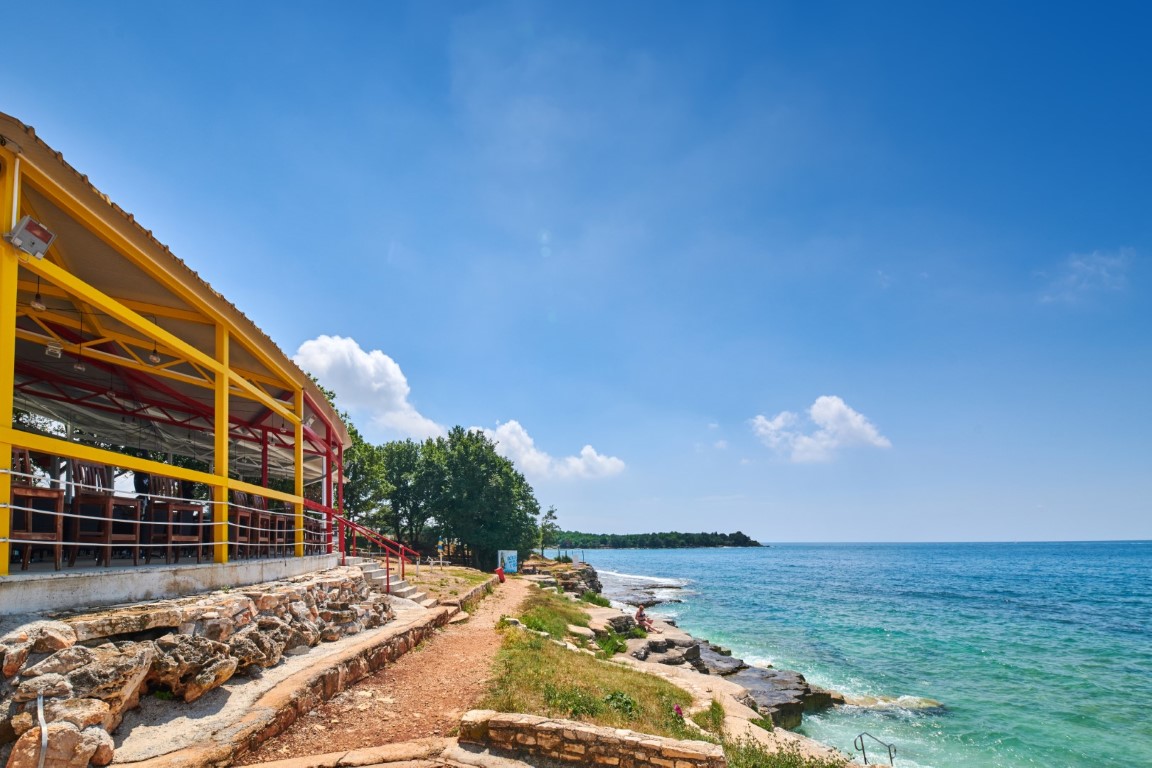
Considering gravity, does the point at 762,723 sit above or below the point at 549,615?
below

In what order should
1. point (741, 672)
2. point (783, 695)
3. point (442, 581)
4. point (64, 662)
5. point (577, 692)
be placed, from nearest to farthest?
point (64, 662), point (577, 692), point (783, 695), point (442, 581), point (741, 672)

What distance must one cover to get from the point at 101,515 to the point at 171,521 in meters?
1.19

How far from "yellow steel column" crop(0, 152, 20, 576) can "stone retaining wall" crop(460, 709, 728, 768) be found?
4252 mm

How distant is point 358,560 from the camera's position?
580 inches

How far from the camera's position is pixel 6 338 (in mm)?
4910

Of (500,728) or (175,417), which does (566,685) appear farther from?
(175,417)

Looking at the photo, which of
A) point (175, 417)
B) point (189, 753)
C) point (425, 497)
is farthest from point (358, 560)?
point (425, 497)

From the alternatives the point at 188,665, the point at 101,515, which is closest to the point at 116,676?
the point at 188,665

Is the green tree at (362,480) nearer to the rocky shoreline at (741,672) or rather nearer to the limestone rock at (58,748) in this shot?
the rocky shoreline at (741,672)

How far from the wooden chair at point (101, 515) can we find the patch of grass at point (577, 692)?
427cm

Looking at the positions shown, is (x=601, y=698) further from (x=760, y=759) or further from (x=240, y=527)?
(x=240, y=527)

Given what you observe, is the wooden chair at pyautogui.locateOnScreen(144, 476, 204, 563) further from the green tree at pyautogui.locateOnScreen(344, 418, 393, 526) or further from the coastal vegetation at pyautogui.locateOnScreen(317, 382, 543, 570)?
the coastal vegetation at pyautogui.locateOnScreen(317, 382, 543, 570)

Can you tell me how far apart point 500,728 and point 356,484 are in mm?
28331

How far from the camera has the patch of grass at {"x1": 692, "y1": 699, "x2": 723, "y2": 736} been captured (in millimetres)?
9675
